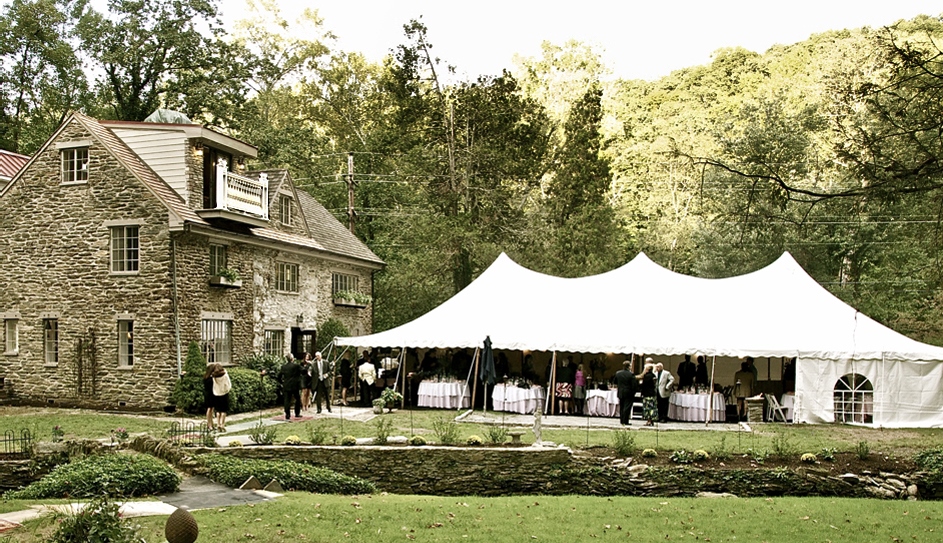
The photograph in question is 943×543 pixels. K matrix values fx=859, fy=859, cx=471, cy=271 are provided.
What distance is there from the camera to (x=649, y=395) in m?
18.9

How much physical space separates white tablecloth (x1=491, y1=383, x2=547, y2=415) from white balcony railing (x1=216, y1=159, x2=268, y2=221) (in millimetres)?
8410

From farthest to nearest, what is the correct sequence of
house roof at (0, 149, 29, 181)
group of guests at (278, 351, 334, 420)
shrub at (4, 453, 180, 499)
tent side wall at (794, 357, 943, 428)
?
house roof at (0, 149, 29, 181), group of guests at (278, 351, 334, 420), tent side wall at (794, 357, 943, 428), shrub at (4, 453, 180, 499)

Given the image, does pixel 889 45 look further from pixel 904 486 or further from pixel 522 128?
pixel 522 128

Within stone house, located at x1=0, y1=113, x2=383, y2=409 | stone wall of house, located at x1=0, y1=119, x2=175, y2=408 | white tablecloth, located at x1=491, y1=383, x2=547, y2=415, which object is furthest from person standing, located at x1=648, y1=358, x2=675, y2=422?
stone wall of house, located at x1=0, y1=119, x2=175, y2=408

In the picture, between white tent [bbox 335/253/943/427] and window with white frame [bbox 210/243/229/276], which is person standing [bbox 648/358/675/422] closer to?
white tent [bbox 335/253/943/427]

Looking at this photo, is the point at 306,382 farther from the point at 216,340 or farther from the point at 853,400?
the point at 853,400

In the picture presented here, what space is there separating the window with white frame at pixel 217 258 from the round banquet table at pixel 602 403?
1019cm

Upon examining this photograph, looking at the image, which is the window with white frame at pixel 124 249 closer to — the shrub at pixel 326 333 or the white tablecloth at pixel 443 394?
the shrub at pixel 326 333

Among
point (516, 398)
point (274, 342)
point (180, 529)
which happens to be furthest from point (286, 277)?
point (180, 529)

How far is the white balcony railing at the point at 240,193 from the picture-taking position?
22.1 metres

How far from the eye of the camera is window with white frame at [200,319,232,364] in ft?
72.0

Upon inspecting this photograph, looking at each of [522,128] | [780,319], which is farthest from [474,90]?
[780,319]

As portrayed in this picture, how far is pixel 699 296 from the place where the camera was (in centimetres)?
2216

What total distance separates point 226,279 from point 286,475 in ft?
38.3
